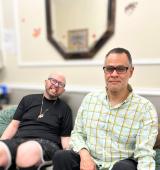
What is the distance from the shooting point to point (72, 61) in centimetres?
269

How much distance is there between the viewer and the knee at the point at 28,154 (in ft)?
5.91

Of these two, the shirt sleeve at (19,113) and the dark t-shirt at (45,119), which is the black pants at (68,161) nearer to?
the dark t-shirt at (45,119)

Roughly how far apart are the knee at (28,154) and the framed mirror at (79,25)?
1069 mm

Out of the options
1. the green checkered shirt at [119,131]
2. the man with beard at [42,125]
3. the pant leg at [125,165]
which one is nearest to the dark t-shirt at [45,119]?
the man with beard at [42,125]

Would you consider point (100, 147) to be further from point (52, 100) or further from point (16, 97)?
point (16, 97)

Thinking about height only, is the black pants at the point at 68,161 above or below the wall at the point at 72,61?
below

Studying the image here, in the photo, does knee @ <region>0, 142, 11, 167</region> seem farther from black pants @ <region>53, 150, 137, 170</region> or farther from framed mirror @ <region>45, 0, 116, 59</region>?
framed mirror @ <region>45, 0, 116, 59</region>

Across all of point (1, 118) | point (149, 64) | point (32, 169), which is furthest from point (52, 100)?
point (149, 64)

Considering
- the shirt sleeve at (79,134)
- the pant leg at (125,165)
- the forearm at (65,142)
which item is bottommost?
the forearm at (65,142)

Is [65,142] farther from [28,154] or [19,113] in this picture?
[19,113]

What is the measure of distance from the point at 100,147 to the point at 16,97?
159 centimetres

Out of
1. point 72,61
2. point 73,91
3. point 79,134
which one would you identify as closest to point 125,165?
point 79,134

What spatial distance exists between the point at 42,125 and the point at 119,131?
2.52 ft

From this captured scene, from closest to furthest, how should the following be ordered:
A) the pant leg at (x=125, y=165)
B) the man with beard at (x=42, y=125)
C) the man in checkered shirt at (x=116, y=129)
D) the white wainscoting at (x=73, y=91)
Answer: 1. the pant leg at (x=125, y=165)
2. the man in checkered shirt at (x=116, y=129)
3. the man with beard at (x=42, y=125)
4. the white wainscoting at (x=73, y=91)
